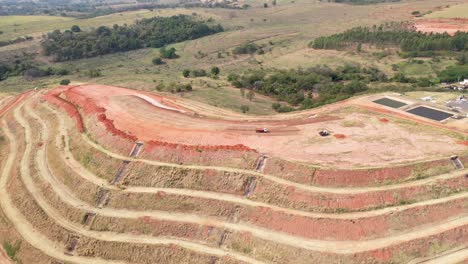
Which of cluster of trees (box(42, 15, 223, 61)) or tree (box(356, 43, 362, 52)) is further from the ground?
cluster of trees (box(42, 15, 223, 61))

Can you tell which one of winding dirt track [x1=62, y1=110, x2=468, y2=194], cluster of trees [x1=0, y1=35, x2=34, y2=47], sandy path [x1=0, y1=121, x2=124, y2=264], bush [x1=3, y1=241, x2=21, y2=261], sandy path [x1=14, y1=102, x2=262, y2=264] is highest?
cluster of trees [x1=0, y1=35, x2=34, y2=47]

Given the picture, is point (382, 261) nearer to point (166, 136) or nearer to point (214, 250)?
point (214, 250)

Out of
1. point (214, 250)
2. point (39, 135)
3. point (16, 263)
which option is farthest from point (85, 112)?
point (214, 250)

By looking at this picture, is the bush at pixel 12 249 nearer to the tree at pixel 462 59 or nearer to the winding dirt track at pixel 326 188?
the winding dirt track at pixel 326 188

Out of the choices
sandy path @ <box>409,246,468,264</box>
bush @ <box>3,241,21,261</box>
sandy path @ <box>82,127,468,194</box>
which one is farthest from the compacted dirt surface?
bush @ <box>3,241,21,261</box>

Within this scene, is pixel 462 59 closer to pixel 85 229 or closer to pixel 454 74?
pixel 454 74

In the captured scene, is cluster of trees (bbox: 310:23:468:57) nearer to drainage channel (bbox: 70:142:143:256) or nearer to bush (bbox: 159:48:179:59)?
bush (bbox: 159:48:179:59)

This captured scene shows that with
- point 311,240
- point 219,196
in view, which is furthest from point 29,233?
point 311,240
